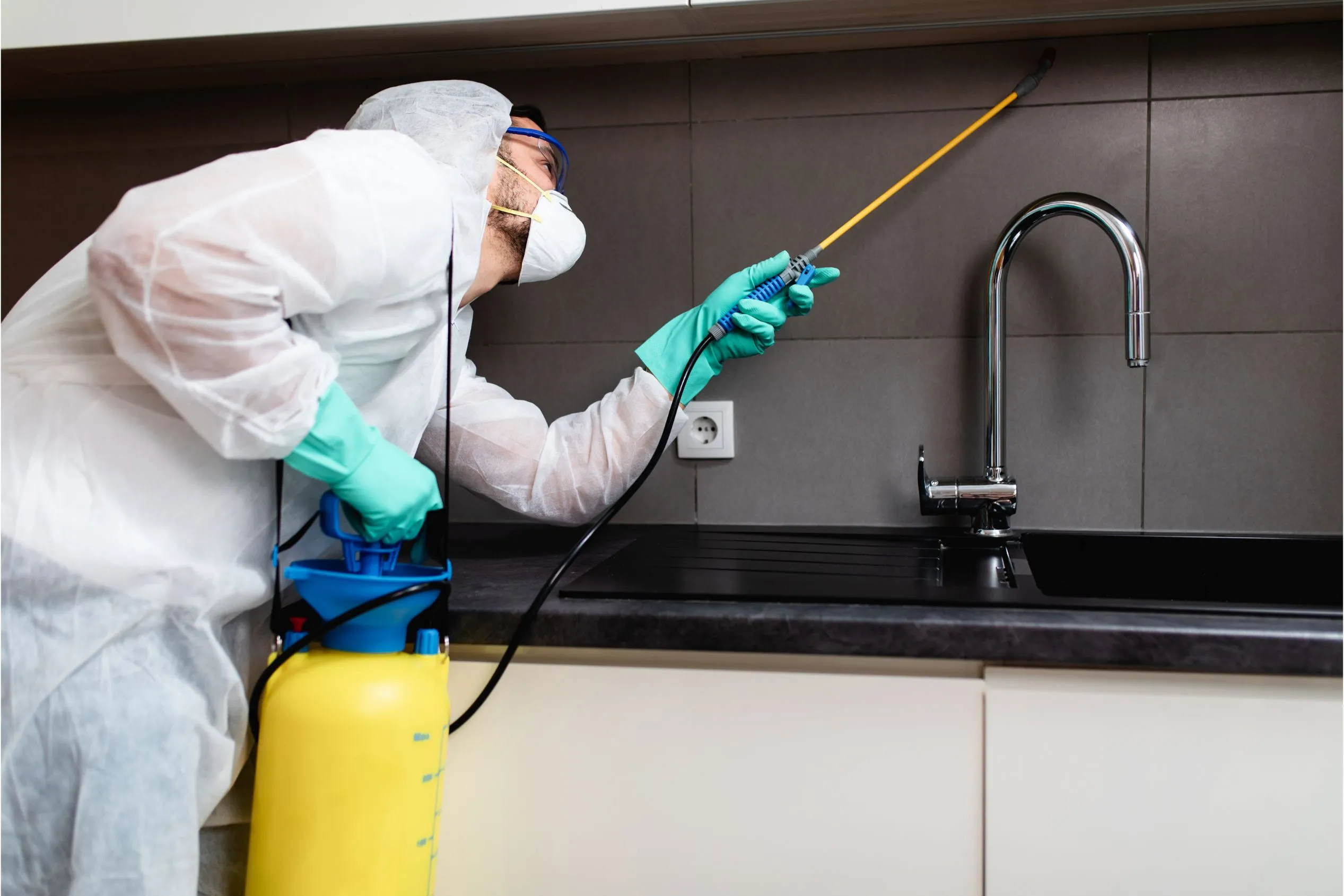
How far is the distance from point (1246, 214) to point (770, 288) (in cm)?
68

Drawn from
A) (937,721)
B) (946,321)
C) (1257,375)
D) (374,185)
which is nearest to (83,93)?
(374,185)

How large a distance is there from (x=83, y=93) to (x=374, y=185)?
3.36 ft

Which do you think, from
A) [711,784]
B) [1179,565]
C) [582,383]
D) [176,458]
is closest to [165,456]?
[176,458]

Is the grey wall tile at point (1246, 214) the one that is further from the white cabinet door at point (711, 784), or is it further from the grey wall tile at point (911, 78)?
the white cabinet door at point (711, 784)

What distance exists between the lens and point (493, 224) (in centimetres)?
115

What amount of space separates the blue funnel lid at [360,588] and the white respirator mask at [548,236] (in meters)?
0.44

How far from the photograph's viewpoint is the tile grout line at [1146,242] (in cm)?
131

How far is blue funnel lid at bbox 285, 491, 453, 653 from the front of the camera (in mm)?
824

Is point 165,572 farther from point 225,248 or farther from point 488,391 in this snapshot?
point 488,391

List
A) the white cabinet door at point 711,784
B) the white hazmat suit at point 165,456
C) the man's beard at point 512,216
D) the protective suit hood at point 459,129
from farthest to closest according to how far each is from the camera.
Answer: the man's beard at point 512,216, the protective suit hood at point 459,129, the white cabinet door at point 711,784, the white hazmat suit at point 165,456

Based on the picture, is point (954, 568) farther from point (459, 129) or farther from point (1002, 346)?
point (459, 129)

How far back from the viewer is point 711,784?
2.94 ft

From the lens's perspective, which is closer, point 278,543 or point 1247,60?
point 278,543

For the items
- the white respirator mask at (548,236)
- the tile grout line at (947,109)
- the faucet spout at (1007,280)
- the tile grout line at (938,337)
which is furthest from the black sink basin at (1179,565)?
the white respirator mask at (548,236)
